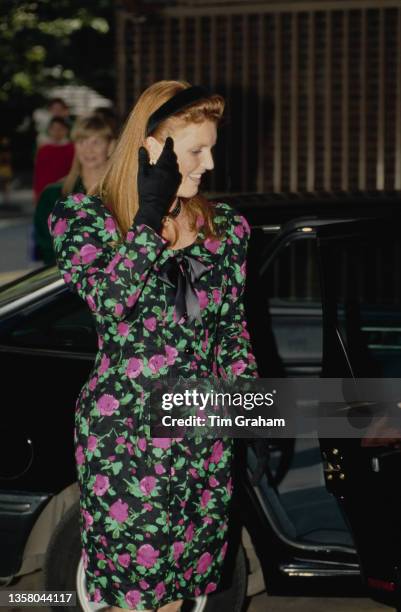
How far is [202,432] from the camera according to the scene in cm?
301

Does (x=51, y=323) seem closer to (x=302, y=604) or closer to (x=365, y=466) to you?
(x=365, y=466)

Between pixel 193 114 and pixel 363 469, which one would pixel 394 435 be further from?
pixel 193 114

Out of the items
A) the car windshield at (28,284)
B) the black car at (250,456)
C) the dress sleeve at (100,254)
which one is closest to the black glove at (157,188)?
the dress sleeve at (100,254)

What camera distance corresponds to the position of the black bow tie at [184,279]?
117 inches

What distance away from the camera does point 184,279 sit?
2996 mm

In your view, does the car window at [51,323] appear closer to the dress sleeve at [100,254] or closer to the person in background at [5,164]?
the dress sleeve at [100,254]

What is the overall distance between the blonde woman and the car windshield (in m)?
1.18

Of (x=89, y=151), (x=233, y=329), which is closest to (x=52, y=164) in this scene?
(x=89, y=151)

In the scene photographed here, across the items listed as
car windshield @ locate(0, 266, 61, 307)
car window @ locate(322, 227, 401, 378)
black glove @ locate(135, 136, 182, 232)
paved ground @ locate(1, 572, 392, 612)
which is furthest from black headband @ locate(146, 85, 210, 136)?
paved ground @ locate(1, 572, 392, 612)

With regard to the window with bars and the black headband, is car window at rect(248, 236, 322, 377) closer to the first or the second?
the black headband

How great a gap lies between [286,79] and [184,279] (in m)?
6.91

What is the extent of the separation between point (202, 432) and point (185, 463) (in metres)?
0.08

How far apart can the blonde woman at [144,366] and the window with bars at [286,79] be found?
6.70m

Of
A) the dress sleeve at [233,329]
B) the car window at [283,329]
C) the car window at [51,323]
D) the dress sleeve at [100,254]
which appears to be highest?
the dress sleeve at [100,254]
